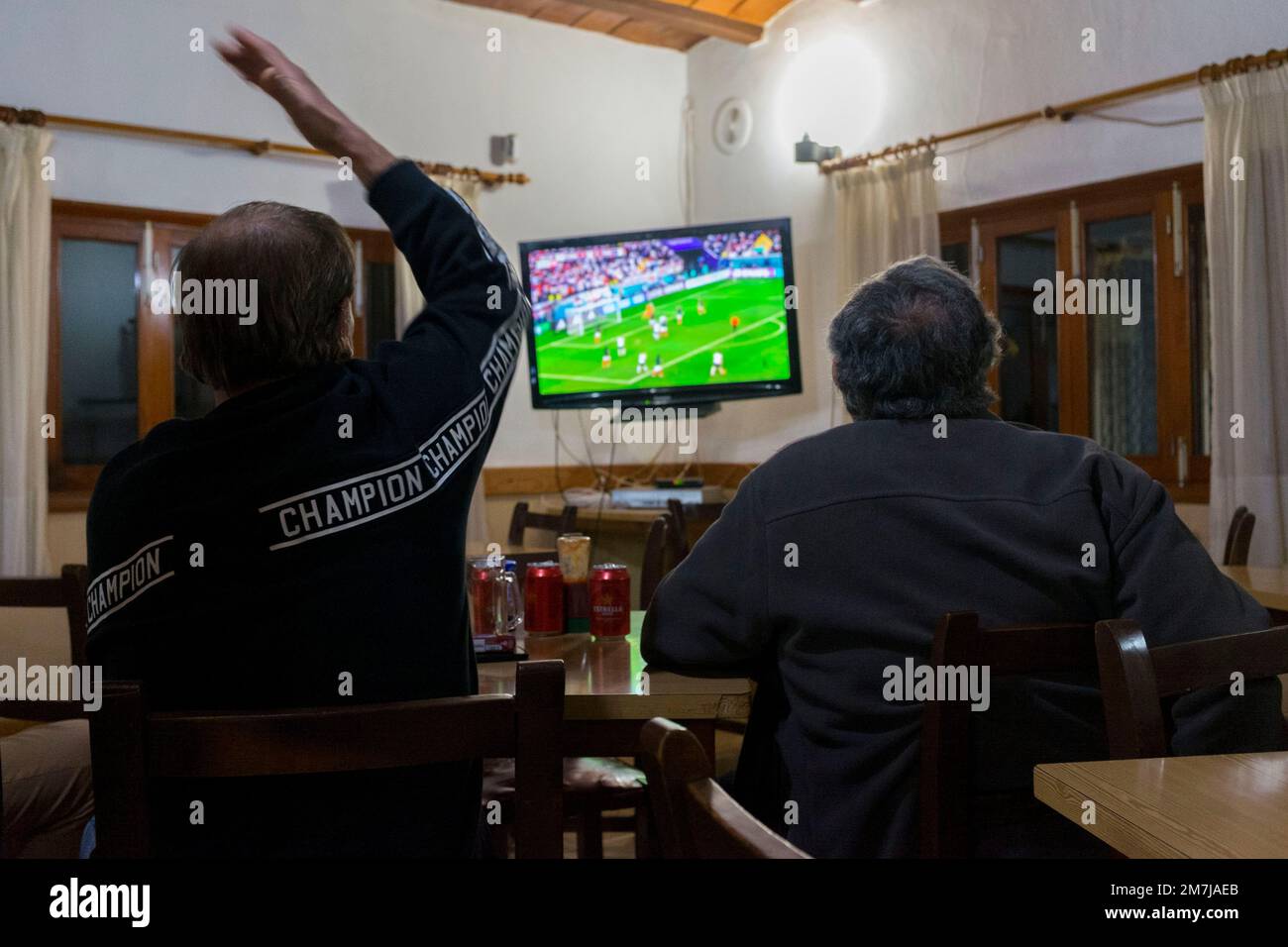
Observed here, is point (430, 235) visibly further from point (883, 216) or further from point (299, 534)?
point (883, 216)

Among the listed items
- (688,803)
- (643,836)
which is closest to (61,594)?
(643,836)

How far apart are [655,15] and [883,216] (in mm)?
1503

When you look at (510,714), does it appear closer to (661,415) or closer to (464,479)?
(464,479)

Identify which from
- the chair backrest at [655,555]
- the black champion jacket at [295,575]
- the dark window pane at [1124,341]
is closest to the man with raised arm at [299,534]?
the black champion jacket at [295,575]

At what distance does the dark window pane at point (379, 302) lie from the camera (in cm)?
542

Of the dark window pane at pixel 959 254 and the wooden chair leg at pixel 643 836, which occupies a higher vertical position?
the dark window pane at pixel 959 254

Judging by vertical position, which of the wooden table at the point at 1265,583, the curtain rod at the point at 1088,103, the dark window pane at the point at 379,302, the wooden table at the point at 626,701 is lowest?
the wooden table at the point at 626,701

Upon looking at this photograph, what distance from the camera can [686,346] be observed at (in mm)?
5262

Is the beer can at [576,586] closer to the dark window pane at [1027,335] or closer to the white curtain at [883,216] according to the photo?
the white curtain at [883,216]

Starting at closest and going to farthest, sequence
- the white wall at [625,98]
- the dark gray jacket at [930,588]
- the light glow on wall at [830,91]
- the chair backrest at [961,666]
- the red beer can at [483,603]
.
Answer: the chair backrest at [961,666] → the dark gray jacket at [930,588] → the red beer can at [483,603] → the white wall at [625,98] → the light glow on wall at [830,91]

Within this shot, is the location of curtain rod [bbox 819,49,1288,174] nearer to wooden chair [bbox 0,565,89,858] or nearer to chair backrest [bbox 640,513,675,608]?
chair backrest [bbox 640,513,675,608]

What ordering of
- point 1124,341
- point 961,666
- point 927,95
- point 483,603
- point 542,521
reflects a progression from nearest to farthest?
1. point 961,666
2. point 483,603
3. point 542,521
4. point 1124,341
5. point 927,95

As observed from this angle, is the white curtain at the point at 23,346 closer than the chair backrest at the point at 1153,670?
No

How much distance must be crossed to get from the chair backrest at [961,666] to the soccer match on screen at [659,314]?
395cm
